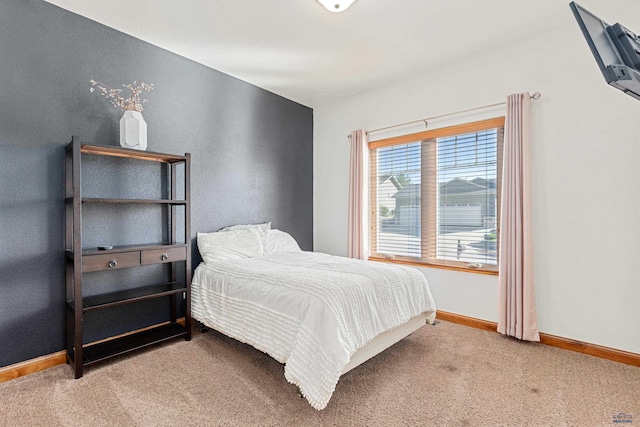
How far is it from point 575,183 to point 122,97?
383 cm

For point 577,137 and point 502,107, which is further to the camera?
point 502,107

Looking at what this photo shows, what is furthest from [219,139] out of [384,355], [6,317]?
[384,355]

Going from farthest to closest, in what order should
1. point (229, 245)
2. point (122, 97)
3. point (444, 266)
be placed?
point (444, 266), point (229, 245), point (122, 97)

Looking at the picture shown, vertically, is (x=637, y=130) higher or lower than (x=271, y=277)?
higher

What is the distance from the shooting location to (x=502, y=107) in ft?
9.81

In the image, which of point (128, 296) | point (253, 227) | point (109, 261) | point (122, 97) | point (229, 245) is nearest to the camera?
point (109, 261)

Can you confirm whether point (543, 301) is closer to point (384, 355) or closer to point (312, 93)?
point (384, 355)

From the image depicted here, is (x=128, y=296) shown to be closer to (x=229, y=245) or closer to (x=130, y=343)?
(x=130, y=343)

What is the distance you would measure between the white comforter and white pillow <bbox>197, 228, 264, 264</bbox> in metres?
0.15

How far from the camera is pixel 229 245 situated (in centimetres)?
315

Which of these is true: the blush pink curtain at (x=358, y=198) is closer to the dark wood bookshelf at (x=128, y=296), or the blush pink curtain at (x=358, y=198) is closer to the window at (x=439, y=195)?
the window at (x=439, y=195)

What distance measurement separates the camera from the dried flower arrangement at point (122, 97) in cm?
258

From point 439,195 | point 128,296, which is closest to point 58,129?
point 128,296

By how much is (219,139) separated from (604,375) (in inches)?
150
